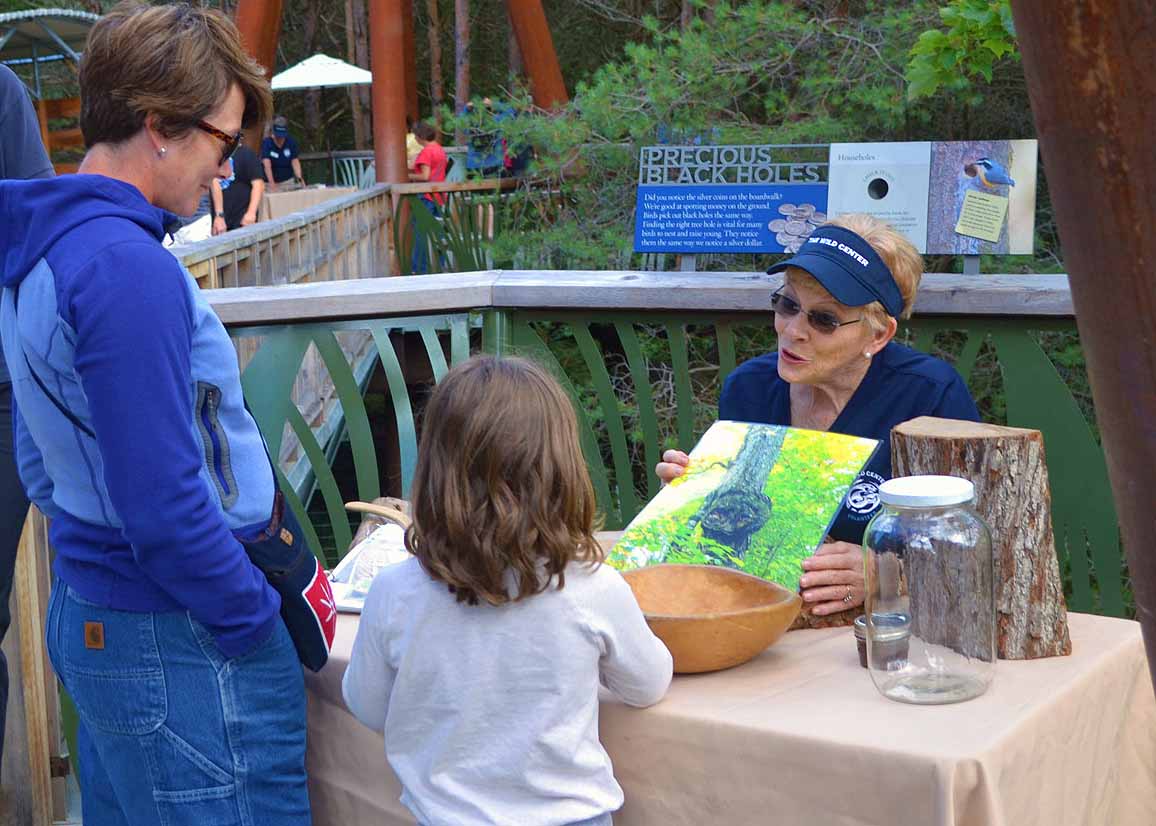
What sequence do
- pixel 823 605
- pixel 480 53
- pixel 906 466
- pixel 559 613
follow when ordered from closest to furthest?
pixel 559 613, pixel 906 466, pixel 823 605, pixel 480 53

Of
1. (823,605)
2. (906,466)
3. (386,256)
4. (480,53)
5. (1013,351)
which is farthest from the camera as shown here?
(480,53)

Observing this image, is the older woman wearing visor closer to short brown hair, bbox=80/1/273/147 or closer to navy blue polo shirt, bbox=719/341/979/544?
navy blue polo shirt, bbox=719/341/979/544

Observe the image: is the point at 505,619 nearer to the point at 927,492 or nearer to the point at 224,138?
the point at 927,492

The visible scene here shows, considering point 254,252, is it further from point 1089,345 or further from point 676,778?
point 1089,345

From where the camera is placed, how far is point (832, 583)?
2395 millimetres

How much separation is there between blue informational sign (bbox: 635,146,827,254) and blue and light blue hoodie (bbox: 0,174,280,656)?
2.74m

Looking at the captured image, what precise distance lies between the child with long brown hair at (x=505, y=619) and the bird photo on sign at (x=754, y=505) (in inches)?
17.9

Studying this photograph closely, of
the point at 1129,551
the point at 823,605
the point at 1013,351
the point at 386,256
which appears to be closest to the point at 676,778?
the point at 823,605

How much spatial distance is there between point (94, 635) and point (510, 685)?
632 mm

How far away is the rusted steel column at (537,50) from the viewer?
1908 cm

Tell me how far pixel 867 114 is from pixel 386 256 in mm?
9102

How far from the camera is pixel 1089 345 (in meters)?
0.81

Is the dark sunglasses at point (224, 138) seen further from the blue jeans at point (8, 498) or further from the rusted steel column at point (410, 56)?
the rusted steel column at point (410, 56)

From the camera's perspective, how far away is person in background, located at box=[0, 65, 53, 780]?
2799 mm
